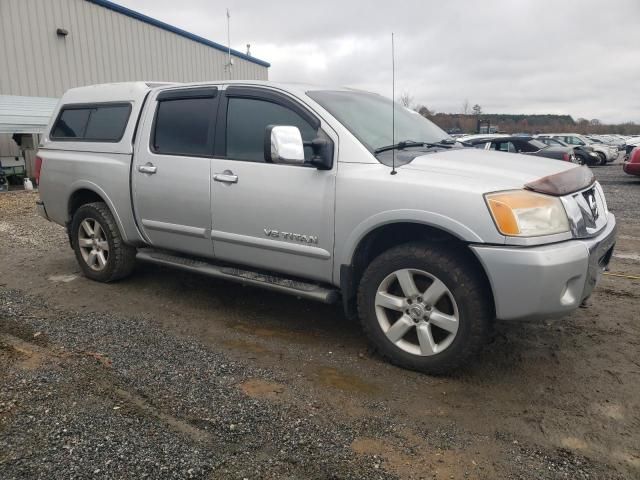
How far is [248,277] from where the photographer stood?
3.99m

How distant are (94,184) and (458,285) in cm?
356

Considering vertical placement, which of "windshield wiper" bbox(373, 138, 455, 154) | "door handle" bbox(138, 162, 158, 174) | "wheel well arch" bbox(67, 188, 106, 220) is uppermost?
"windshield wiper" bbox(373, 138, 455, 154)

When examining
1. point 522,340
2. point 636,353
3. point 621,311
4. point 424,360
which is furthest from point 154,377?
point 621,311

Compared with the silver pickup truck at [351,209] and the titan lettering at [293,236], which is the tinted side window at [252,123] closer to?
the silver pickup truck at [351,209]

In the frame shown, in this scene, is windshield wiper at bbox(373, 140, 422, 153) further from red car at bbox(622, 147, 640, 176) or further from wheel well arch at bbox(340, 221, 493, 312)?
red car at bbox(622, 147, 640, 176)

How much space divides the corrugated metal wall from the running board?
12682 mm

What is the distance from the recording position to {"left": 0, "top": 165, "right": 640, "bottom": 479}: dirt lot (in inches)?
95.9

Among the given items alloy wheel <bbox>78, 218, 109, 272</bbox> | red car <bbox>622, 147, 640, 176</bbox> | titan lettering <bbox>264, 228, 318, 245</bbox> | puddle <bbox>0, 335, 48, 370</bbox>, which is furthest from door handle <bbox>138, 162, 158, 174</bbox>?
red car <bbox>622, 147, 640, 176</bbox>

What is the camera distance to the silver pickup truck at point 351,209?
2941mm

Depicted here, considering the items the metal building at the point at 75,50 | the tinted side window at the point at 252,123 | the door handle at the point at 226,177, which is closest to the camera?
the tinted side window at the point at 252,123

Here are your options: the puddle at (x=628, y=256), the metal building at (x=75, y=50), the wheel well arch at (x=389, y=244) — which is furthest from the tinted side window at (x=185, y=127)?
the metal building at (x=75, y=50)

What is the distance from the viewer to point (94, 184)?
491 centimetres

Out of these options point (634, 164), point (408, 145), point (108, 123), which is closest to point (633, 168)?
point (634, 164)

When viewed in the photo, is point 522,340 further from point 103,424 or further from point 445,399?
point 103,424
